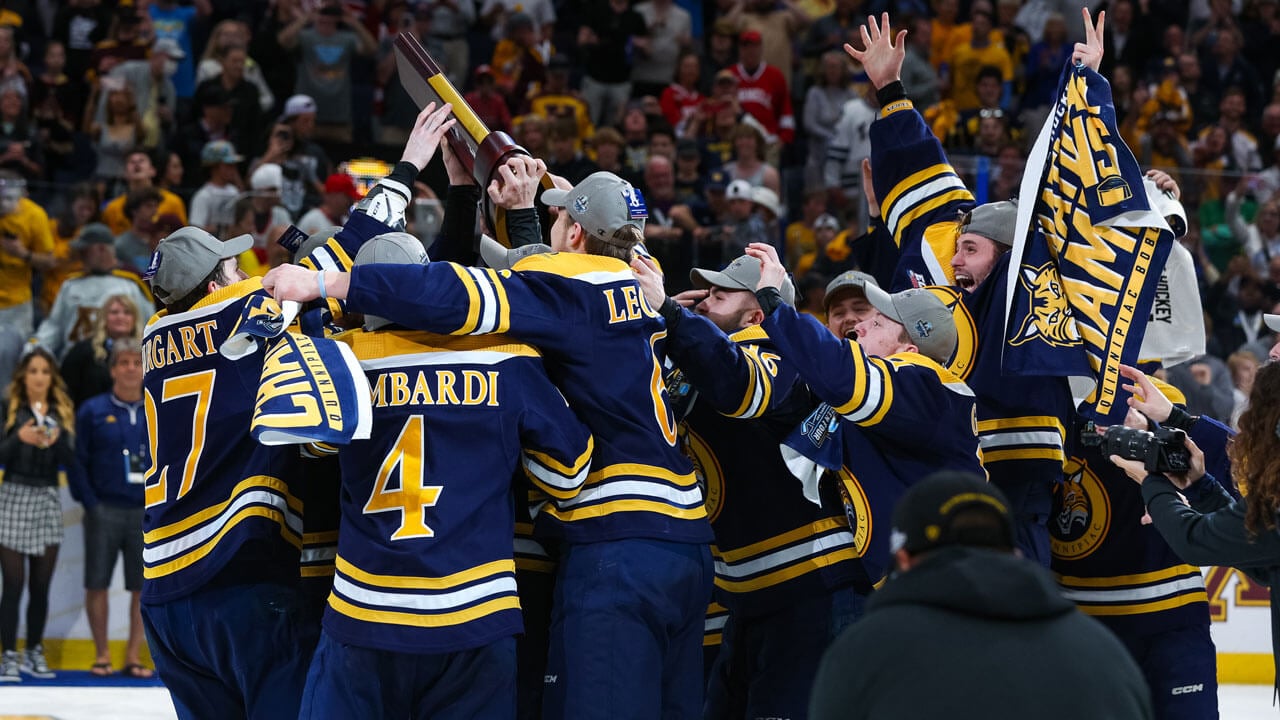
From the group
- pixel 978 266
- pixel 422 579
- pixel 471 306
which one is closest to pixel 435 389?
pixel 471 306

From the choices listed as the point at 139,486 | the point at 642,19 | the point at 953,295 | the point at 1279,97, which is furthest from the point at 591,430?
the point at 1279,97

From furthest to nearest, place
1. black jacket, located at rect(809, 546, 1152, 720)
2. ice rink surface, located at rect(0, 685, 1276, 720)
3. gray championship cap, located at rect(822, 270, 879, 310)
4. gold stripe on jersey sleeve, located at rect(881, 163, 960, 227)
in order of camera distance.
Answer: ice rink surface, located at rect(0, 685, 1276, 720), gold stripe on jersey sleeve, located at rect(881, 163, 960, 227), gray championship cap, located at rect(822, 270, 879, 310), black jacket, located at rect(809, 546, 1152, 720)

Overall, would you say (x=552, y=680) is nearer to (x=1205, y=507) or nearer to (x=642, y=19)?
(x=1205, y=507)

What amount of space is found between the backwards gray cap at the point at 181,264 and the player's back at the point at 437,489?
745 millimetres

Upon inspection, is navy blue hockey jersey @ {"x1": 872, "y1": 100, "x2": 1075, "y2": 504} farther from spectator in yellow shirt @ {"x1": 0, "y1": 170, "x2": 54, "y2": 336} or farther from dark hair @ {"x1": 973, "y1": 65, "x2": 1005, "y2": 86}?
dark hair @ {"x1": 973, "y1": 65, "x2": 1005, "y2": 86}

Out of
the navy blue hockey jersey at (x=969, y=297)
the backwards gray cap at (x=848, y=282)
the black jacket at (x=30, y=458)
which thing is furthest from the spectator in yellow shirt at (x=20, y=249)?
the backwards gray cap at (x=848, y=282)

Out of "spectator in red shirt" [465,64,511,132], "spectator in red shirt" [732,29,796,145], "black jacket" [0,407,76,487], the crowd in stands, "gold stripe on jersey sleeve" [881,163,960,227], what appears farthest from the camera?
"spectator in red shirt" [732,29,796,145]

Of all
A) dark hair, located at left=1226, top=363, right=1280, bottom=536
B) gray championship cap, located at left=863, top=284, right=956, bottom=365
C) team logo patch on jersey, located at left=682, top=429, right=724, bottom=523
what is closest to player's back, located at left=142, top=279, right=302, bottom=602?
team logo patch on jersey, located at left=682, top=429, right=724, bottom=523

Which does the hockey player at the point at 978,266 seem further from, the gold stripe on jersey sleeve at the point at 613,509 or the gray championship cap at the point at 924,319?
the gold stripe on jersey sleeve at the point at 613,509

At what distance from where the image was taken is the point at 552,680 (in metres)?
4.15

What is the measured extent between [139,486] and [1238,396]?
22.3ft

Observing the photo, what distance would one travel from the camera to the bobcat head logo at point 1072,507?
5.54 meters

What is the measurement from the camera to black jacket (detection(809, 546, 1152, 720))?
8.36ft

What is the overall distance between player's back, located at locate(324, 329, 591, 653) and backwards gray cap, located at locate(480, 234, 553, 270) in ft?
2.00
